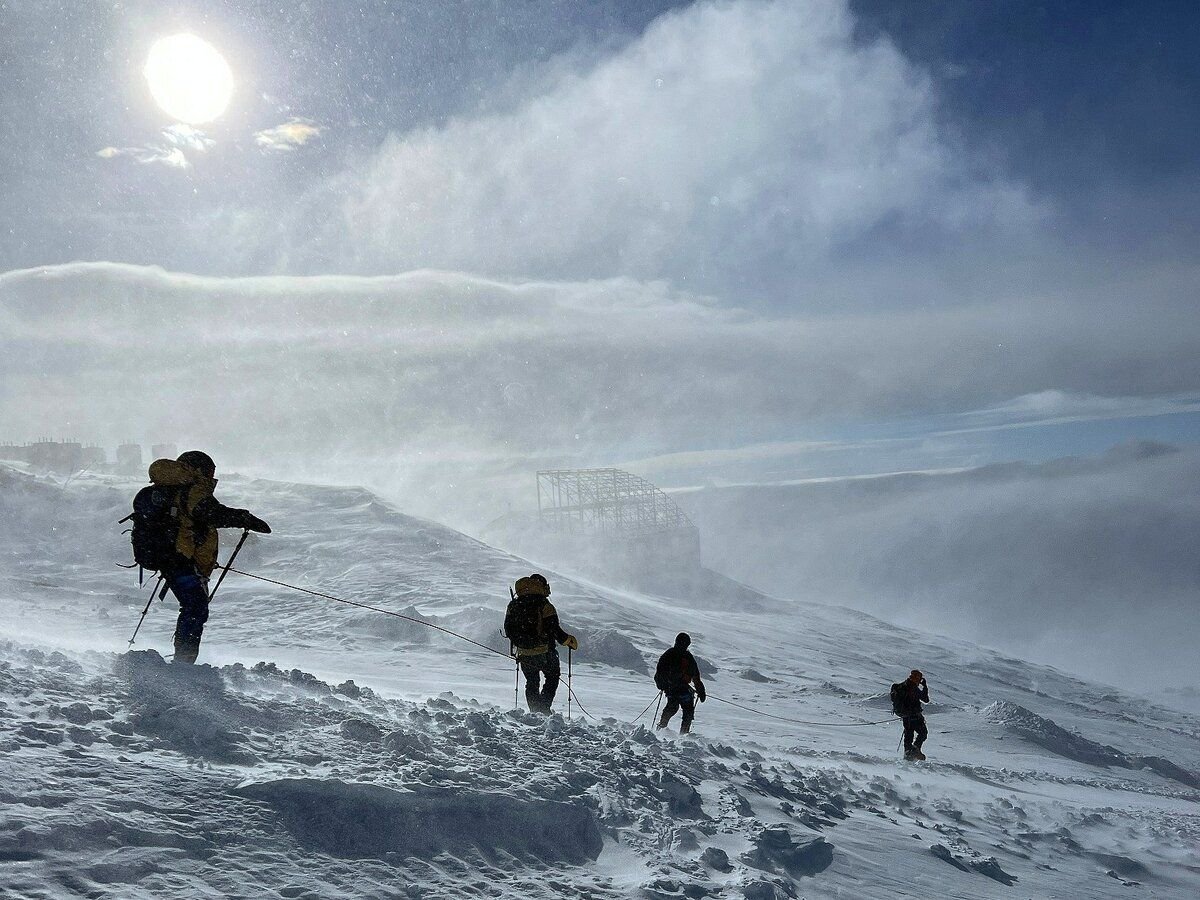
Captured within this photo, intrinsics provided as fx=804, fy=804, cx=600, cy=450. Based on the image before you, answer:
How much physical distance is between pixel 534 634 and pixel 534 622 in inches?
5.8

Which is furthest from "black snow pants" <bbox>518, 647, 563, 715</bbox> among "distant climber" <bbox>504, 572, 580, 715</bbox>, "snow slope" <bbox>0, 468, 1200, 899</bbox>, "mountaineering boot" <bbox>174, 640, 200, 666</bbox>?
"mountaineering boot" <bbox>174, 640, 200, 666</bbox>

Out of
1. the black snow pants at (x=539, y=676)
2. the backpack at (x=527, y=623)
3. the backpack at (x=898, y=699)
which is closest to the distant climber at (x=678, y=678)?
the black snow pants at (x=539, y=676)

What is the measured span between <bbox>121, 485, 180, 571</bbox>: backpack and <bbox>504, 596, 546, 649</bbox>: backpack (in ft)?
13.1

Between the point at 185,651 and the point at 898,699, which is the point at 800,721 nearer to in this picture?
the point at 898,699

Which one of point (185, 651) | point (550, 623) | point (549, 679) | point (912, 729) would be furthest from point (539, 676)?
point (912, 729)

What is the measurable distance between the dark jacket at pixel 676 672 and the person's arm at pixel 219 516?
21.4ft

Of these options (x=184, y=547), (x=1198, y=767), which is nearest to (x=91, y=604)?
(x=184, y=547)

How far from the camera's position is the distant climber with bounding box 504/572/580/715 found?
10016 millimetres

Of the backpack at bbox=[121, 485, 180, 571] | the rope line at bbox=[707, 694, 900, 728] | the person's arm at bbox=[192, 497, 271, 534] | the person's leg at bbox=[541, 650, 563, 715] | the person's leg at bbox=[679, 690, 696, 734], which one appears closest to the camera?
the backpack at bbox=[121, 485, 180, 571]

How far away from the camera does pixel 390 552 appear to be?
39875mm

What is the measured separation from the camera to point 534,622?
1003 centimetres

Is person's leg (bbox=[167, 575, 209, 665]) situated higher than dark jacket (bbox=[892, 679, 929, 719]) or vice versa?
person's leg (bbox=[167, 575, 209, 665])

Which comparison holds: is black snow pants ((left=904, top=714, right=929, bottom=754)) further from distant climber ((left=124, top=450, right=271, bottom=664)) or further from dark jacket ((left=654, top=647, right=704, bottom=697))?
distant climber ((left=124, top=450, right=271, bottom=664))

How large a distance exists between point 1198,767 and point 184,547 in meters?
31.6
